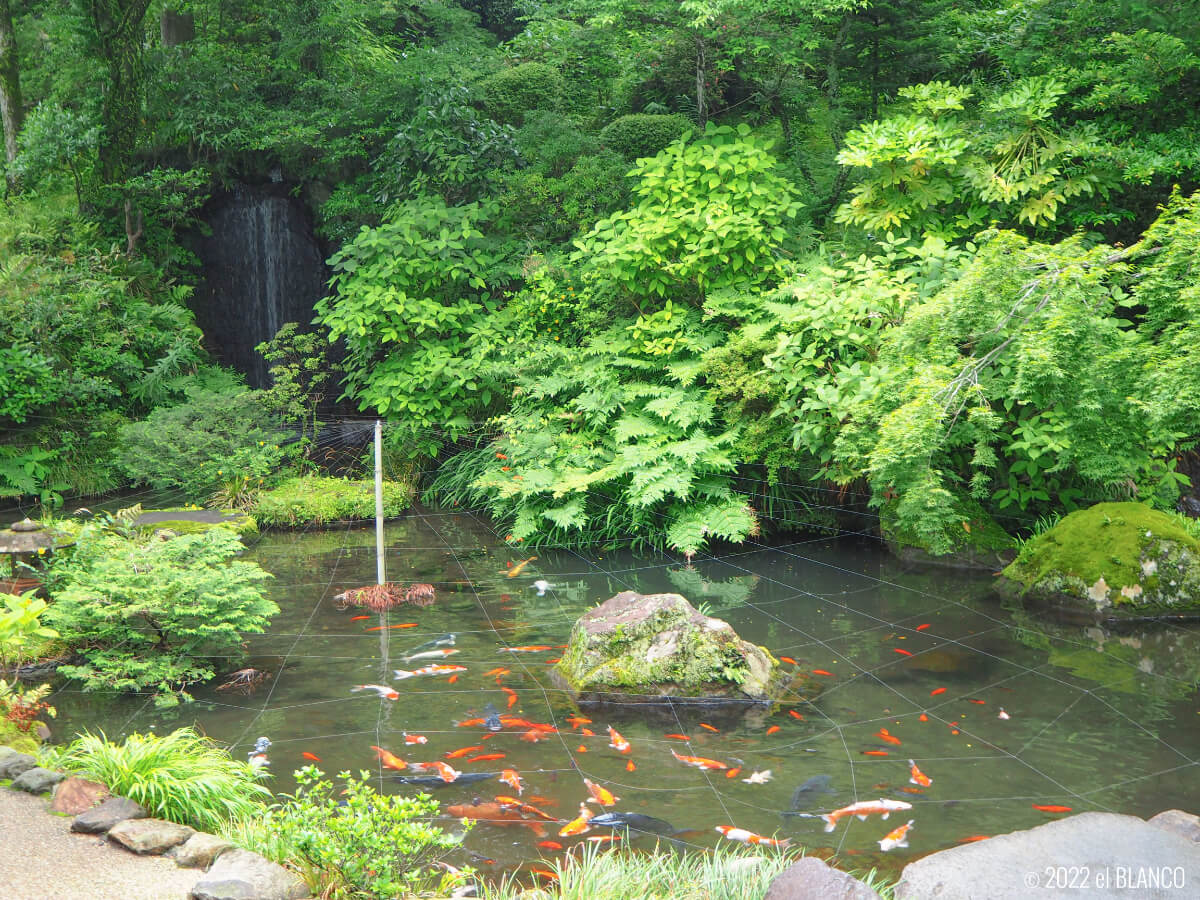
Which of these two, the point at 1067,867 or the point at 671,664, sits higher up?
the point at 1067,867

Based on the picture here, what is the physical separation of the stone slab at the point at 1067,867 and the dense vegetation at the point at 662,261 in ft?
9.68

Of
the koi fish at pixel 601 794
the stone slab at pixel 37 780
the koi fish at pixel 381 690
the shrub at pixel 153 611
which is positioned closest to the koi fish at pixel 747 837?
the koi fish at pixel 601 794

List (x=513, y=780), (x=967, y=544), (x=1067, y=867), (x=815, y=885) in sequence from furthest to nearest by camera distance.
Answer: (x=967, y=544) < (x=513, y=780) < (x=1067, y=867) < (x=815, y=885)

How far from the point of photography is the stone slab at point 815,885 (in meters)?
2.98

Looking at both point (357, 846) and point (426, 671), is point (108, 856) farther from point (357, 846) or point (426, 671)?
point (426, 671)

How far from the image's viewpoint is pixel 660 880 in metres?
3.38

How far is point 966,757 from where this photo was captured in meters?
4.84

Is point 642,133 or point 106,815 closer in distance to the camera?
point 106,815

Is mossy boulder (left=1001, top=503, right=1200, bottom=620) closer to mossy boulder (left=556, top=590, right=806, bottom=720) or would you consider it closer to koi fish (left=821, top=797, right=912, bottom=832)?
mossy boulder (left=556, top=590, right=806, bottom=720)

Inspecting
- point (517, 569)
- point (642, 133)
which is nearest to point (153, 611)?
point (517, 569)

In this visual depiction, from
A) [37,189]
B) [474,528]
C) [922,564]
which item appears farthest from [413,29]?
[922,564]

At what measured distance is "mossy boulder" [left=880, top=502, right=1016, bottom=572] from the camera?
8.25 m

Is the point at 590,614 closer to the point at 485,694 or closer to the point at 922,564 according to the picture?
the point at 485,694

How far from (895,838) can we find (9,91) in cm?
1553
